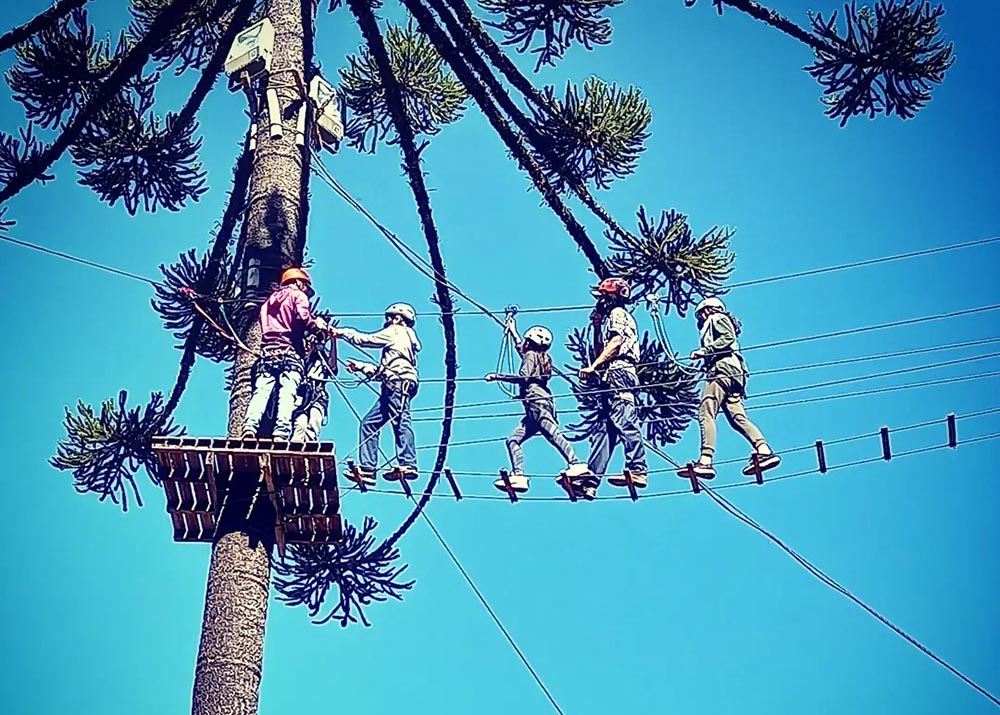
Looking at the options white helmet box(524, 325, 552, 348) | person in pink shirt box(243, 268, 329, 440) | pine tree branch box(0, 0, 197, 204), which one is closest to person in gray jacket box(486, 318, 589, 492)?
white helmet box(524, 325, 552, 348)

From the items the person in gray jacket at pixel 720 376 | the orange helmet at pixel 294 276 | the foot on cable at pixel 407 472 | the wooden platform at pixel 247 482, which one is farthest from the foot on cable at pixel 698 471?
the orange helmet at pixel 294 276

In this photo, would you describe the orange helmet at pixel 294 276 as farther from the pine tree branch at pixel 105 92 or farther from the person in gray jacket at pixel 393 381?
the pine tree branch at pixel 105 92

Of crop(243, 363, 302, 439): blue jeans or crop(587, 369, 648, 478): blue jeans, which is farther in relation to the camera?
crop(587, 369, 648, 478): blue jeans

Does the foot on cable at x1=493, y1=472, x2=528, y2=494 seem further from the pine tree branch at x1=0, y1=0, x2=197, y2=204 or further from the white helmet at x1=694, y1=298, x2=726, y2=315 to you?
the pine tree branch at x1=0, y1=0, x2=197, y2=204

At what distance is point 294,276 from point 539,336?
6.56ft

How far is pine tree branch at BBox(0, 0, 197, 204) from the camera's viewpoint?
37.1ft

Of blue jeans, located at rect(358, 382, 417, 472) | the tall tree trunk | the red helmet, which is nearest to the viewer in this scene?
the tall tree trunk

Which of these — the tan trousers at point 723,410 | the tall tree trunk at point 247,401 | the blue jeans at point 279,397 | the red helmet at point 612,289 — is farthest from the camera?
the red helmet at point 612,289

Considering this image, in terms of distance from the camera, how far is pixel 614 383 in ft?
36.1

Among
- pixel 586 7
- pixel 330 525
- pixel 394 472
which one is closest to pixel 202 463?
pixel 330 525

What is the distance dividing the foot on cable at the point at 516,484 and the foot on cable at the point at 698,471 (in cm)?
114

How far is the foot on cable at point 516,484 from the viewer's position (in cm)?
1038

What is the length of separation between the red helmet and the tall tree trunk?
235 cm

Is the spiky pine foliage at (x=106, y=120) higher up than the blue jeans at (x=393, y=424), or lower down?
higher up
